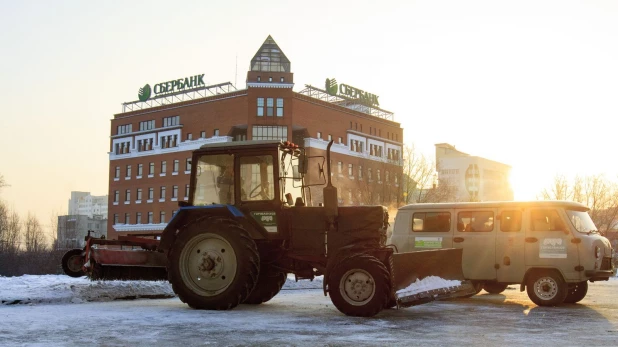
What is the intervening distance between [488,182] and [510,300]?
131m

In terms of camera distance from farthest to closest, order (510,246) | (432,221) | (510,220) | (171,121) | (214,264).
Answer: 1. (171,121)
2. (432,221)
3. (510,220)
4. (510,246)
5. (214,264)

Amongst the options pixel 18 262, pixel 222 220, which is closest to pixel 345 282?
pixel 222 220

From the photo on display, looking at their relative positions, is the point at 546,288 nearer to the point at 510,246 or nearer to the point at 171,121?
the point at 510,246

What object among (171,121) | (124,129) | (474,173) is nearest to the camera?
(171,121)

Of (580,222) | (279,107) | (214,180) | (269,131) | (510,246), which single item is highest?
(279,107)

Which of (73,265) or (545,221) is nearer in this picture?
(73,265)

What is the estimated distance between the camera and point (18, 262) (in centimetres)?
4397

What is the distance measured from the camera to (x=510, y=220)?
50.0 feet

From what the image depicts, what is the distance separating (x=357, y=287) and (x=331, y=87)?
253 feet

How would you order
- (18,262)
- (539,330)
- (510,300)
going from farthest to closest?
1. (18,262)
2. (510,300)
3. (539,330)

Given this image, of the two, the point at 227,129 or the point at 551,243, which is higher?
the point at 227,129

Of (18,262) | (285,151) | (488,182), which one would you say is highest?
(488,182)

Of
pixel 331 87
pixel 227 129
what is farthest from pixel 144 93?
pixel 331 87

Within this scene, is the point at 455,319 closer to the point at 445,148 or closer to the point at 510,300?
the point at 510,300
